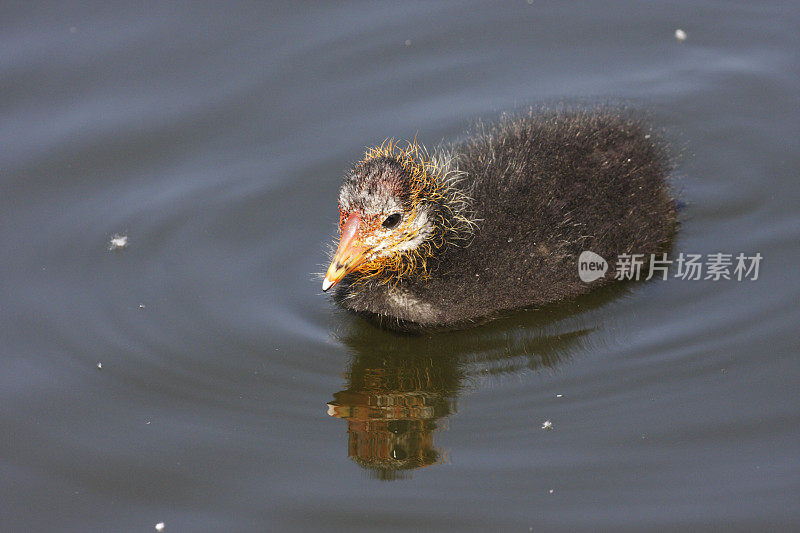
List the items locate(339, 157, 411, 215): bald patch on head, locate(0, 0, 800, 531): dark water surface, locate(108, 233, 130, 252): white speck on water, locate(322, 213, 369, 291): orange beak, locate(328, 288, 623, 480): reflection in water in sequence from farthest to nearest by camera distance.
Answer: locate(108, 233, 130, 252): white speck on water, locate(322, 213, 369, 291): orange beak, locate(339, 157, 411, 215): bald patch on head, locate(328, 288, 623, 480): reflection in water, locate(0, 0, 800, 531): dark water surface

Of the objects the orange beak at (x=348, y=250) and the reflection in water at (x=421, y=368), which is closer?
the reflection in water at (x=421, y=368)

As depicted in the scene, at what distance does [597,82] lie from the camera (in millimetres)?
7980

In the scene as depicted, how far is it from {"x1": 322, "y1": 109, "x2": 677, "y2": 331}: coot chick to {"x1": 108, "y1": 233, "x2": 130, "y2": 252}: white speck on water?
1.51 m

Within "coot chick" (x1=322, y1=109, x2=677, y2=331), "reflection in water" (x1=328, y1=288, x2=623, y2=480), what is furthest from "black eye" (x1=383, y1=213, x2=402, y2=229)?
"reflection in water" (x1=328, y1=288, x2=623, y2=480)

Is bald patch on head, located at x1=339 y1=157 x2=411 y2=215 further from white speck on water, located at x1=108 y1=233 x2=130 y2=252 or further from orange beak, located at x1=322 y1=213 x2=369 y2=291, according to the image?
white speck on water, located at x1=108 y1=233 x2=130 y2=252

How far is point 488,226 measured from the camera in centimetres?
599

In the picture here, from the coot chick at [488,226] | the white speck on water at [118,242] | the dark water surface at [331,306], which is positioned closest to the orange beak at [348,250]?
the coot chick at [488,226]

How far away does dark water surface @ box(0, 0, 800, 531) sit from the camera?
512 centimetres

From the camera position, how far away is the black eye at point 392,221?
574cm

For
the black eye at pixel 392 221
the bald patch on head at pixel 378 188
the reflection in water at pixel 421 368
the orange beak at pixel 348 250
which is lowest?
the reflection in water at pixel 421 368

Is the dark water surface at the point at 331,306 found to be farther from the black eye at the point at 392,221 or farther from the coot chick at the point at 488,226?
the black eye at the point at 392,221

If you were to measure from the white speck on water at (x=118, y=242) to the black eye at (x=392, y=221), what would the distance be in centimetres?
198

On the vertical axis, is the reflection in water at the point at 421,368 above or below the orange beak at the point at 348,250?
below

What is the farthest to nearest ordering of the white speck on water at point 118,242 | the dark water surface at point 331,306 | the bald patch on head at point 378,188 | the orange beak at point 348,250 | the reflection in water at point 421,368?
the white speck on water at point 118,242 < the orange beak at point 348,250 < the bald patch on head at point 378,188 < the reflection in water at point 421,368 < the dark water surface at point 331,306
